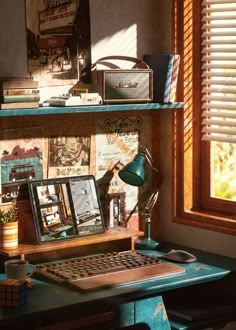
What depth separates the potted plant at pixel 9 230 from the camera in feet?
13.4

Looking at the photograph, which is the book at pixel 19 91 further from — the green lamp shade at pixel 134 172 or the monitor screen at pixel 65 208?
the green lamp shade at pixel 134 172

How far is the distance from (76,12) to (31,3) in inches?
10.8

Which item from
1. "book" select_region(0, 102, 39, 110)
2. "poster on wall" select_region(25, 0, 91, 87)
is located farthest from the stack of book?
"poster on wall" select_region(25, 0, 91, 87)

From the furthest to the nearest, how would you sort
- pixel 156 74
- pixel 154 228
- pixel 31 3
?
pixel 154 228, pixel 156 74, pixel 31 3

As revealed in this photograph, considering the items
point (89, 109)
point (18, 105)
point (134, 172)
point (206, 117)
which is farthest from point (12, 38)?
point (206, 117)

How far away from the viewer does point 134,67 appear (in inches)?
183

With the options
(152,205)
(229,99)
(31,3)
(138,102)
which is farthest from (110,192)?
(31,3)

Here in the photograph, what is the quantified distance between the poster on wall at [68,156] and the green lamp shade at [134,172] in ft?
0.74

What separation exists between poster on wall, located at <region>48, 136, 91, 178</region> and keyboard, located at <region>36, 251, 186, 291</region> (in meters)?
0.50

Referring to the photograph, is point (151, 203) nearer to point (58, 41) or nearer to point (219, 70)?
point (219, 70)

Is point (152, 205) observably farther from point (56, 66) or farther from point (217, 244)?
point (56, 66)

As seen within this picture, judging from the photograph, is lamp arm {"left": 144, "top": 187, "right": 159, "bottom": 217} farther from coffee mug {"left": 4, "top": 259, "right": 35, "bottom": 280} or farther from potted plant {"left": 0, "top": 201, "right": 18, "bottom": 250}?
coffee mug {"left": 4, "top": 259, "right": 35, "bottom": 280}

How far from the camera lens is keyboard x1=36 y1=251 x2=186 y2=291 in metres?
3.82

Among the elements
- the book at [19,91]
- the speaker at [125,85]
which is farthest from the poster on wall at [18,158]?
the speaker at [125,85]
